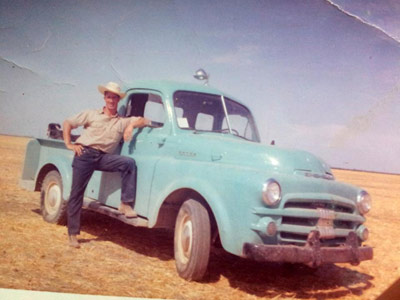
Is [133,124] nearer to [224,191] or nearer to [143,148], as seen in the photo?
[143,148]

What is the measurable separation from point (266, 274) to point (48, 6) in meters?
3.20

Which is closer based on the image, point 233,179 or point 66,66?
point 233,179

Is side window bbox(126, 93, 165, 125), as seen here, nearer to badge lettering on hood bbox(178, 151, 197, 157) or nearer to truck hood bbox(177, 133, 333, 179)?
badge lettering on hood bbox(178, 151, 197, 157)

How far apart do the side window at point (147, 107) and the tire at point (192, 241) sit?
3.65ft

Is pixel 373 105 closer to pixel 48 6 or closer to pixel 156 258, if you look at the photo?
pixel 156 258

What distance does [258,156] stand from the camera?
3.21 metres

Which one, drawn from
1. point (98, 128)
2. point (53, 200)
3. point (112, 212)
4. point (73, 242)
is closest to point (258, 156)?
point (112, 212)

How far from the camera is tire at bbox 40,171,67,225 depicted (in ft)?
14.3

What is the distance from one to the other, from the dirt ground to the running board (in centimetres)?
33

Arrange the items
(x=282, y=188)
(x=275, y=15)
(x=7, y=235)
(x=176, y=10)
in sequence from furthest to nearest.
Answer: (x=275, y=15) < (x=176, y=10) < (x=7, y=235) < (x=282, y=188)

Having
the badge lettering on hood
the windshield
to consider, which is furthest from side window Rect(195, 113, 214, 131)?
the badge lettering on hood

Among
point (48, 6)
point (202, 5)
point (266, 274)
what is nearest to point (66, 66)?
point (48, 6)

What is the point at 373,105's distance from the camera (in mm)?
4105

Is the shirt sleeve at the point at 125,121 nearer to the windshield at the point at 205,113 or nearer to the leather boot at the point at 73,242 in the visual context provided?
the windshield at the point at 205,113
